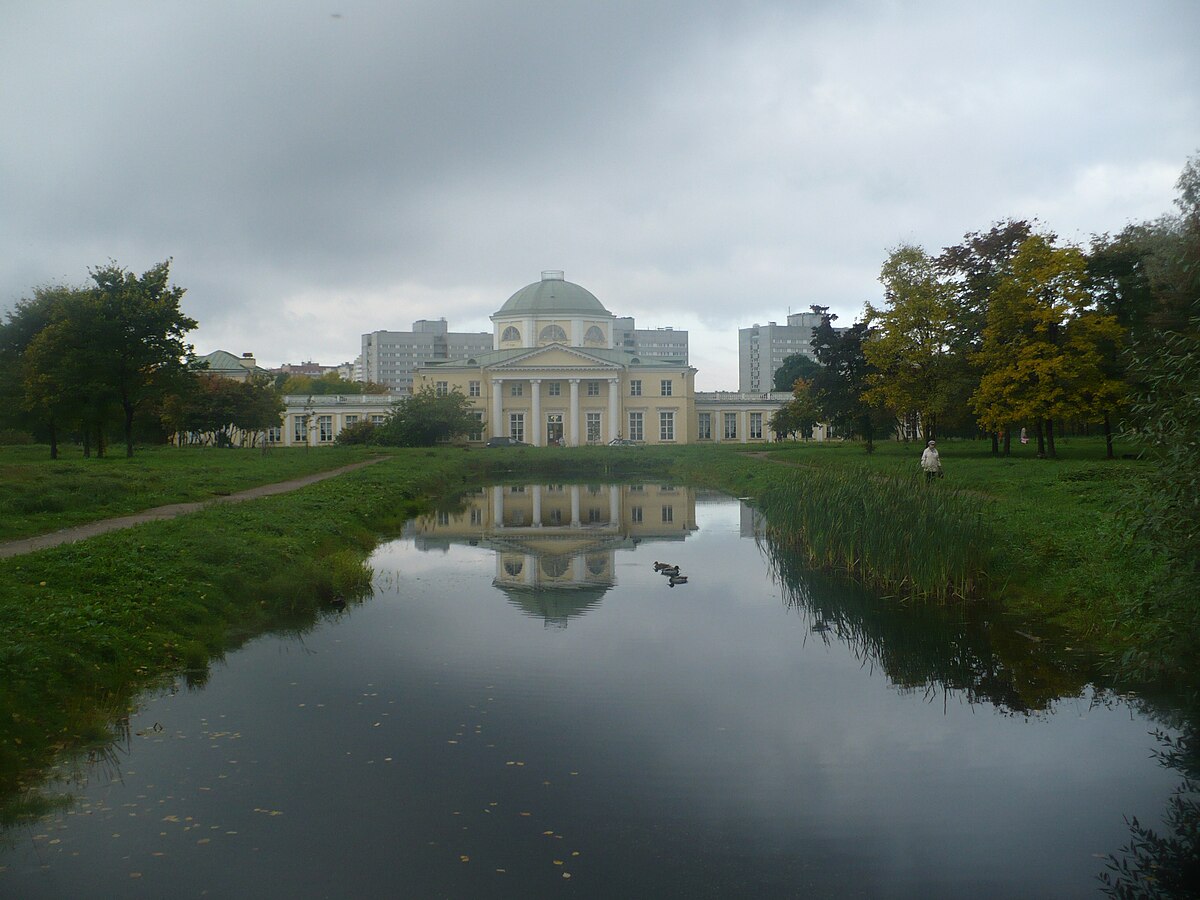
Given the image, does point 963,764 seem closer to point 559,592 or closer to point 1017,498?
point 559,592

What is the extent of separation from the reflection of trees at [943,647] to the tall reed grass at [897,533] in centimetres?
49

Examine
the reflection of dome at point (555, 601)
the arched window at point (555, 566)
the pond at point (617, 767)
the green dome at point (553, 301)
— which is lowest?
the pond at point (617, 767)

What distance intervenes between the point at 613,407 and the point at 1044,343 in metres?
46.7

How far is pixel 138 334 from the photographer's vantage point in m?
39.0

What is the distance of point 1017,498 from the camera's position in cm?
2075

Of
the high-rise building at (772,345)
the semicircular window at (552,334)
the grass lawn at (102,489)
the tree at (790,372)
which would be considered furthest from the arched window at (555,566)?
the high-rise building at (772,345)

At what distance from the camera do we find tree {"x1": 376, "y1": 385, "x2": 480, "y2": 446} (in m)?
62.6

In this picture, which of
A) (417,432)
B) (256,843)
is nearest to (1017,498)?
(256,843)

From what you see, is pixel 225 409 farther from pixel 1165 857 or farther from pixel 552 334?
pixel 1165 857

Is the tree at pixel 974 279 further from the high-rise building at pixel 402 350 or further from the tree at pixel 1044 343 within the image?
the high-rise building at pixel 402 350

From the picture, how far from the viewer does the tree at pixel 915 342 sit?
40.6m

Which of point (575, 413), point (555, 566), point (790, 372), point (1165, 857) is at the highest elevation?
point (790, 372)

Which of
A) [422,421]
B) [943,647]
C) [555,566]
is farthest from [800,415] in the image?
[943,647]

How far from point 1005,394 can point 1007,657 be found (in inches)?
993
